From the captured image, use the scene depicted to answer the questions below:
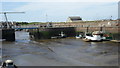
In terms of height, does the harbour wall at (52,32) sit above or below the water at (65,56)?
above

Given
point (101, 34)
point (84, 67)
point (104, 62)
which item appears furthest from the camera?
point (101, 34)

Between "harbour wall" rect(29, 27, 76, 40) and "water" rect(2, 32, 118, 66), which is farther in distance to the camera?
"harbour wall" rect(29, 27, 76, 40)

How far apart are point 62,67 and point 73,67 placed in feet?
3.54

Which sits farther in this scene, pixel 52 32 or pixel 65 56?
pixel 52 32

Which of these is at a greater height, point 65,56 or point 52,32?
point 52,32

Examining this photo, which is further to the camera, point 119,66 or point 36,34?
point 36,34

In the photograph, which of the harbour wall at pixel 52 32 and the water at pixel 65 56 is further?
the harbour wall at pixel 52 32

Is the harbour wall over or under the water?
over

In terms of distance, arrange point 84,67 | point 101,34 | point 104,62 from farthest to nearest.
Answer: point 101,34 < point 104,62 < point 84,67

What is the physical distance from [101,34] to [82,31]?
1551 centimetres

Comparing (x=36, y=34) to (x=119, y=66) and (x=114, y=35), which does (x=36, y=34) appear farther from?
(x=119, y=66)

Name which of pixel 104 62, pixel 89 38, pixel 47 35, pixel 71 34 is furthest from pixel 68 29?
pixel 104 62

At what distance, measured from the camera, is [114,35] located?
42.5 meters

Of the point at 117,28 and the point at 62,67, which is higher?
the point at 117,28
